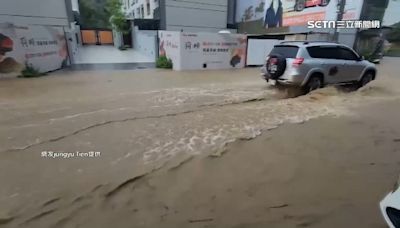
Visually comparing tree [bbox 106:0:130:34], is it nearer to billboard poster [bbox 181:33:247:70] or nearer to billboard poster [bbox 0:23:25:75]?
billboard poster [bbox 181:33:247:70]

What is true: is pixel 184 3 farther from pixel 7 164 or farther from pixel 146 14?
pixel 7 164

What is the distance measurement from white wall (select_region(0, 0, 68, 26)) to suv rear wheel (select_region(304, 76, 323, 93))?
837 inches

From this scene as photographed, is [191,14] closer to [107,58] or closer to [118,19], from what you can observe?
[118,19]

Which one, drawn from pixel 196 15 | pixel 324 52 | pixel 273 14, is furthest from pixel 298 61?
pixel 196 15

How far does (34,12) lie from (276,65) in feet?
68.1

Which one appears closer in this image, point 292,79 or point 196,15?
point 292,79

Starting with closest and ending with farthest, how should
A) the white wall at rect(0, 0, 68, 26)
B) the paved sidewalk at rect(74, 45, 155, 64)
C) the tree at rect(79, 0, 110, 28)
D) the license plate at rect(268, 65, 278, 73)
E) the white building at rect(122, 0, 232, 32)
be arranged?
1. the license plate at rect(268, 65, 278, 73)
2. the white wall at rect(0, 0, 68, 26)
3. the paved sidewalk at rect(74, 45, 155, 64)
4. the white building at rect(122, 0, 232, 32)
5. the tree at rect(79, 0, 110, 28)

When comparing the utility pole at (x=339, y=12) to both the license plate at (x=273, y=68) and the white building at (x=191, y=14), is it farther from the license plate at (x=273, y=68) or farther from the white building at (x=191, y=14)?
the license plate at (x=273, y=68)

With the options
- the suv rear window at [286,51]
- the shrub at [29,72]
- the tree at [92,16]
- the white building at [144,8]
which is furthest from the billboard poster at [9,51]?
the tree at [92,16]

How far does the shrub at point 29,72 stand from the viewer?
1150 cm

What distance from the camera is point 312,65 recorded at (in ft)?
26.5

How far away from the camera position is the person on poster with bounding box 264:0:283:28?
27047 mm

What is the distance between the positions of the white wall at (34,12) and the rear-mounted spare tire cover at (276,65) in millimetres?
20055

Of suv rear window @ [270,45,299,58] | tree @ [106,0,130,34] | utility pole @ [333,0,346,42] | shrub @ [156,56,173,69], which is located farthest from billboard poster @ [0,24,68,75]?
utility pole @ [333,0,346,42]
